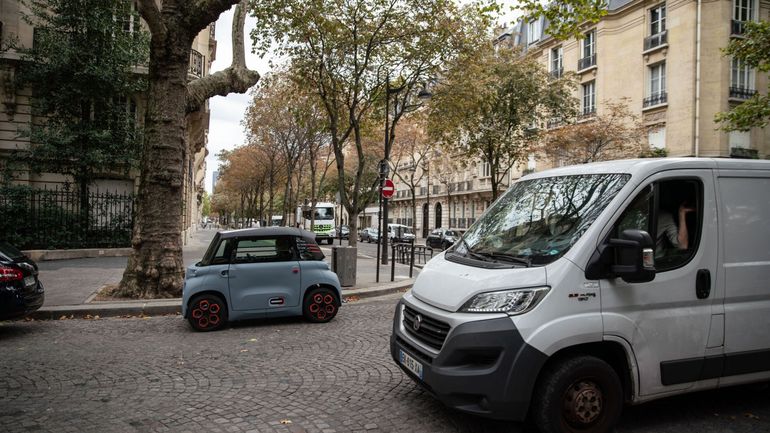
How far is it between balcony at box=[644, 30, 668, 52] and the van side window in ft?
98.8

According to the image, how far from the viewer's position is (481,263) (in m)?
3.65

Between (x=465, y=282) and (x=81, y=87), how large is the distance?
1806 cm

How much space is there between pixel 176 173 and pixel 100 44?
10.8 meters

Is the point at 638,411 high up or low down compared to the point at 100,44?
down

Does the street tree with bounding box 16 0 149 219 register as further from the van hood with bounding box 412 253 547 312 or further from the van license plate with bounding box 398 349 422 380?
the van hood with bounding box 412 253 547 312

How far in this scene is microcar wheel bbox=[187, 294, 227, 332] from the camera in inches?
278

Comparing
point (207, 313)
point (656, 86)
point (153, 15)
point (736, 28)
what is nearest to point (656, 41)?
point (656, 86)

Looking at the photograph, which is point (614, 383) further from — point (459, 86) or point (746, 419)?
point (459, 86)

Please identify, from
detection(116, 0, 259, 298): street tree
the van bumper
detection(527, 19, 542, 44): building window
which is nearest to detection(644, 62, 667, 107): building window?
detection(527, 19, 542, 44): building window

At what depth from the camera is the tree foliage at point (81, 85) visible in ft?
53.5

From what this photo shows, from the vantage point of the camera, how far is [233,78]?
10648mm

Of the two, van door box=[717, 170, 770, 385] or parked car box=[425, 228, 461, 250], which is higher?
van door box=[717, 170, 770, 385]

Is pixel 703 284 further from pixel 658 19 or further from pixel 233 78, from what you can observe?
pixel 658 19

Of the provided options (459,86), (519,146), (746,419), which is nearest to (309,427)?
(746,419)
